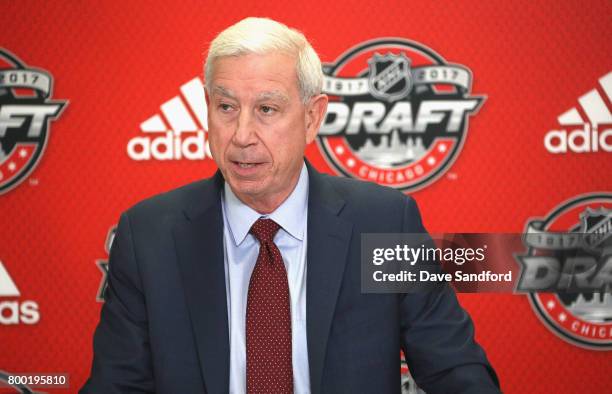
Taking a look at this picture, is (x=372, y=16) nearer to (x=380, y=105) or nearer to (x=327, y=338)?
(x=380, y=105)

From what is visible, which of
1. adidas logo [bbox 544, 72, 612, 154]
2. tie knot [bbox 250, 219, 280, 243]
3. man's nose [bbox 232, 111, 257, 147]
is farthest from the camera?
adidas logo [bbox 544, 72, 612, 154]

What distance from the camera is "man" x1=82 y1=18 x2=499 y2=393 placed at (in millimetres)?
1323

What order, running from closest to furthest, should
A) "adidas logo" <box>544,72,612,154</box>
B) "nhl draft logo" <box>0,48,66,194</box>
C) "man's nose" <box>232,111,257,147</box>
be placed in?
"man's nose" <box>232,111,257,147</box>, "adidas logo" <box>544,72,612,154</box>, "nhl draft logo" <box>0,48,66,194</box>

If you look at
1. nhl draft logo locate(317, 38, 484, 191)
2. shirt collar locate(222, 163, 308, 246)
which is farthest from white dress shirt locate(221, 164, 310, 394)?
nhl draft logo locate(317, 38, 484, 191)

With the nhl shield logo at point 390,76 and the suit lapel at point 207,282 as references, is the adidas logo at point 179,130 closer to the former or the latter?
the nhl shield logo at point 390,76

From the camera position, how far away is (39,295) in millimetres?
2389

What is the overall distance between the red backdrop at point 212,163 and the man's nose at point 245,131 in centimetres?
99

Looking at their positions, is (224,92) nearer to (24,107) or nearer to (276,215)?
(276,215)

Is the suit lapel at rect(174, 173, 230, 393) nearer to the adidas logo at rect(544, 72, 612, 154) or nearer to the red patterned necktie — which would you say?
the red patterned necktie

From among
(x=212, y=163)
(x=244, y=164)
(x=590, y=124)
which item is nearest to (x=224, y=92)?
(x=244, y=164)

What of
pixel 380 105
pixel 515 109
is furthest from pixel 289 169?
pixel 515 109

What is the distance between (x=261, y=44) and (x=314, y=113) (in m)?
0.22

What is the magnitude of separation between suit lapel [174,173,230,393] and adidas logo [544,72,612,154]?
1295 millimetres

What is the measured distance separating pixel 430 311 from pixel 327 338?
216 mm
